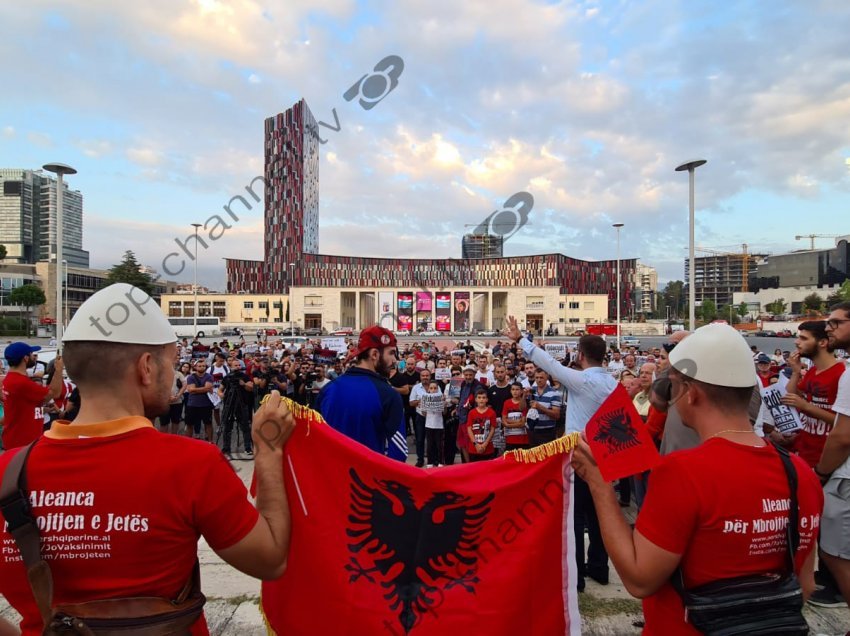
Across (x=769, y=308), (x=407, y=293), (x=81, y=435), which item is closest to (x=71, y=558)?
(x=81, y=435)

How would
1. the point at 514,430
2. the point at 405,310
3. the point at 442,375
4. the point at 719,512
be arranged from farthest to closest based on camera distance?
the point at 405,310
the point at 442,375
the point at 514,430
the point at 719,512

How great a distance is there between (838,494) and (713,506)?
2.42 metres

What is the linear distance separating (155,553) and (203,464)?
0.28 meters

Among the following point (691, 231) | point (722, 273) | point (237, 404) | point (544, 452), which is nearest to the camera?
point (544, 452)

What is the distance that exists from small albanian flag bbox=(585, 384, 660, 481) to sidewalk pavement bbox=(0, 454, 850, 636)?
2.06m

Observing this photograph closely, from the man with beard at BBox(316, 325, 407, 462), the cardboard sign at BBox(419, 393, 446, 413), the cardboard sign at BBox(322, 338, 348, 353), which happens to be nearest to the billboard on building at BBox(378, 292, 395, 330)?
the cardboard sign at BBox(322, 338, 348, 353)

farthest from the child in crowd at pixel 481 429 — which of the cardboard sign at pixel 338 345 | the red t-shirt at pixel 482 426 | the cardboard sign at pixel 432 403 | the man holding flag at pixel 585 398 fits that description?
the cardboard sign at pixel 338 345

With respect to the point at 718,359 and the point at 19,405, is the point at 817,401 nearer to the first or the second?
the point at 718,359

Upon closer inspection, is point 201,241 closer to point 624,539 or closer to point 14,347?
point 14,347

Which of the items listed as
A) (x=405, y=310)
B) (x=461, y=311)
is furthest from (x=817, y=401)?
(x=405, y=310)

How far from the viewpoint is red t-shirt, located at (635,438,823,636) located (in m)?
1.64

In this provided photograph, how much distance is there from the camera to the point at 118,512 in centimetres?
141

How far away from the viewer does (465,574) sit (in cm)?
238

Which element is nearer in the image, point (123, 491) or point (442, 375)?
point (123, 491)
